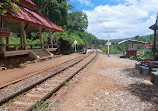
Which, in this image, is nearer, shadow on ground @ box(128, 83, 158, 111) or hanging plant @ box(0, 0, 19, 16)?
shadow on ground @ box(128, 83, 158, 111)

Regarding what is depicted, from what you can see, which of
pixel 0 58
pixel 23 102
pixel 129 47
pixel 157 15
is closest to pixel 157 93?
pixel 23 102

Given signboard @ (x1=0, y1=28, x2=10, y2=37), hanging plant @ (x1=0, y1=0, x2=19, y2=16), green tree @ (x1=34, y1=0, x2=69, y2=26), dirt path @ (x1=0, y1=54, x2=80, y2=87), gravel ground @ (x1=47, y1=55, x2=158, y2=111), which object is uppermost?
green tree @ (x1=34, y1=0, x2=69, y2=26)

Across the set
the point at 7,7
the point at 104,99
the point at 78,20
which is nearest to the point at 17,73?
the point at 7,7

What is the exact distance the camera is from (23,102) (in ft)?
11.5

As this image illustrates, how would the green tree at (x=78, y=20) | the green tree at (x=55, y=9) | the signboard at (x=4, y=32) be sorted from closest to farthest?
the signboard at (x=4, y=32) < the green tree at (x=55, y=9) < the green tree at (x=78, y=20)

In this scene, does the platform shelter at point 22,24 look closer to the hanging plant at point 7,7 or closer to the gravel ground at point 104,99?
the hanging plant at point 7,7

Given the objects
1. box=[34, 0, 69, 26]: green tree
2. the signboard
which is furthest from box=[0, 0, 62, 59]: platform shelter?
box=[34, 0, 69, 26]: green tree

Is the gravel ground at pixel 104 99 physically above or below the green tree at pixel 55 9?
below

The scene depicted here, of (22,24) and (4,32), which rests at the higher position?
(22,24)

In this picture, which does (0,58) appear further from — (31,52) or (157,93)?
(157,93)

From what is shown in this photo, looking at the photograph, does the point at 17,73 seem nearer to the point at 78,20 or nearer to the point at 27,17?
the point at 27,17

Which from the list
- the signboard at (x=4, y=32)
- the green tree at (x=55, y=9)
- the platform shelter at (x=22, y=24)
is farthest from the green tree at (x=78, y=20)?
the signboard at (x=4, y=32)

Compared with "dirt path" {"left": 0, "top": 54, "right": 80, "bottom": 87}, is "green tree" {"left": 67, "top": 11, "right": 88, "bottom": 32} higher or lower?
higher

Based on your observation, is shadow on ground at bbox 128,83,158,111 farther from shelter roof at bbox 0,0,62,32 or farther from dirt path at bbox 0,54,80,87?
shelter roof at bbox 0,0,62,32
